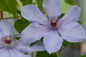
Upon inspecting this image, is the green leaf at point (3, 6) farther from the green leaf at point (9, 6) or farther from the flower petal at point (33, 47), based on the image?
the flower petal at point (33, 47)

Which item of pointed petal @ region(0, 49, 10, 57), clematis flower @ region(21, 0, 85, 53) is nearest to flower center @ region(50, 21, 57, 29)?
clematis flower @ region(21, 0, 85, 53)

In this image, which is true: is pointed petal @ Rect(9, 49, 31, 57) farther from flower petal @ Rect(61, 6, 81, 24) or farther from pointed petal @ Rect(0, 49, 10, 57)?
flower petal @ Rect(61, 6, 81, 24)

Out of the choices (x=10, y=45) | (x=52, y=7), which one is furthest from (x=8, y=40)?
(x=52, y=7)

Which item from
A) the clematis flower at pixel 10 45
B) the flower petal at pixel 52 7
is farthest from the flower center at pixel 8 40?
the flower petal at pixel 52 7

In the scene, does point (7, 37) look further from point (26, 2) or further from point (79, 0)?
point (79, 0)

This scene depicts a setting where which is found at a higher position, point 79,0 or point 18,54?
point 18,54

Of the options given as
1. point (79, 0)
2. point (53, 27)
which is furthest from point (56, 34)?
point (79, 0)
